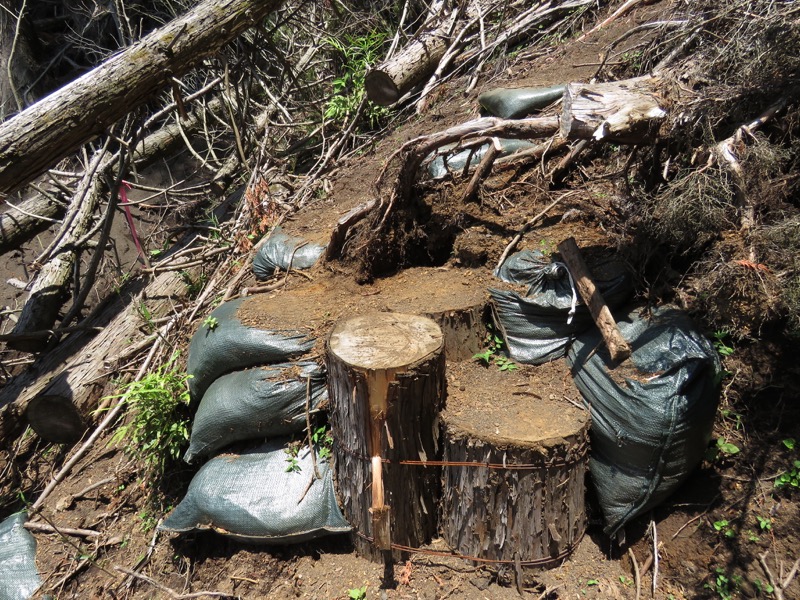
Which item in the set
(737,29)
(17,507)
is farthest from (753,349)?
(17,507)

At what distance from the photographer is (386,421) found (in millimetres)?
2359

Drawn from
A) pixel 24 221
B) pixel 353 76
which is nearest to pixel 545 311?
pixel 353 76

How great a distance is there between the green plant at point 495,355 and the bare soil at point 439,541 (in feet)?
0.17

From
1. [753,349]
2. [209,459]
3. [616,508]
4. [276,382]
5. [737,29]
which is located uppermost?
[737,29]

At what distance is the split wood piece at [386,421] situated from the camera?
2312mm

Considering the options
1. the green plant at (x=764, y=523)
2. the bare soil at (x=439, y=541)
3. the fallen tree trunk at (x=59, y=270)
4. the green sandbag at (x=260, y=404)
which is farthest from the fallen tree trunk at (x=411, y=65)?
the green plant at (x=764, y=523)

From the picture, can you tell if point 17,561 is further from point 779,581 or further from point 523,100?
point 523,100

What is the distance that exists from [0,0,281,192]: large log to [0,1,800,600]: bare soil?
130 centimetres

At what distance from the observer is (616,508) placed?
2443 millimetres

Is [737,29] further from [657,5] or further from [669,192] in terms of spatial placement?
[657,5]

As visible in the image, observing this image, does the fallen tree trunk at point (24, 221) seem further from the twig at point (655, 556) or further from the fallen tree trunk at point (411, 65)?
the twig at point (655, 556)

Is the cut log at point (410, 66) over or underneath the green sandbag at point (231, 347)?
over

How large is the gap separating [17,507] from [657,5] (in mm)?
6007

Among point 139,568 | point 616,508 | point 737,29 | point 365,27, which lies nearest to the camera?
point 616,508
